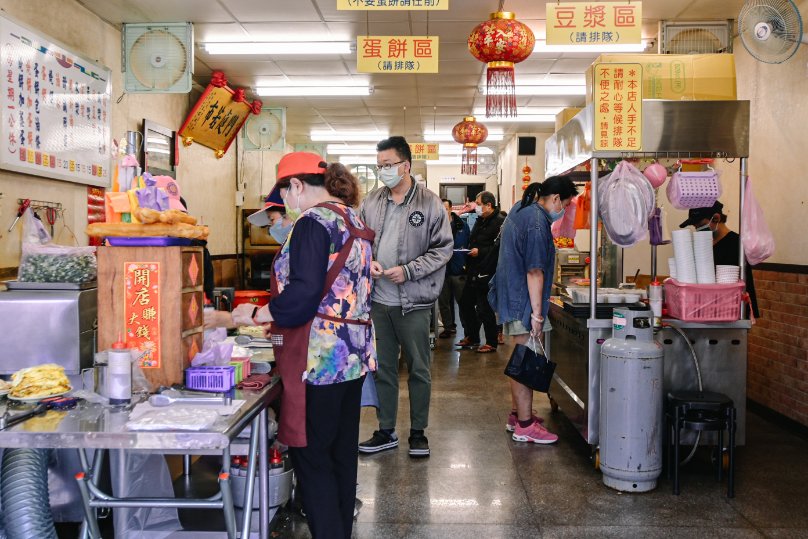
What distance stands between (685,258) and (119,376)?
3252 mm

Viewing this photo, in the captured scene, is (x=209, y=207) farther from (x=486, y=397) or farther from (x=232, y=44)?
(x=486, y=397)

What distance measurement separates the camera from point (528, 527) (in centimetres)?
323

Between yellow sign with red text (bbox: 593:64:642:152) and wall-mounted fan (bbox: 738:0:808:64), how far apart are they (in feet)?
3.02

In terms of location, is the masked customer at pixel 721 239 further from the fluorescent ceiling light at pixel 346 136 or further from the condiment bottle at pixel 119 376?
the fluorescent ceiling light at pixel 346 136

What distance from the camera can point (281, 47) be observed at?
749 centimetres

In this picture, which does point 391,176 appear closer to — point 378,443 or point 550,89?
point 378,443

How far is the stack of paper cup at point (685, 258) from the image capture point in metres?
4.05

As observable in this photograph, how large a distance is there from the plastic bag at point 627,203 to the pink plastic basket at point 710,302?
1.42 feet

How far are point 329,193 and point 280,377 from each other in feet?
2.41

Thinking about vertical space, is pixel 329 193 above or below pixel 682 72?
below

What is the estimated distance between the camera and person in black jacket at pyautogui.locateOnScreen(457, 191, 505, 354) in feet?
25.9

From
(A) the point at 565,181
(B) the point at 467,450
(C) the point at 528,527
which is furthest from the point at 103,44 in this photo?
(C) the point at 528,527

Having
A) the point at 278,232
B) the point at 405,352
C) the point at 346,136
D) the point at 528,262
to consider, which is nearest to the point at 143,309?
the point at 405,352

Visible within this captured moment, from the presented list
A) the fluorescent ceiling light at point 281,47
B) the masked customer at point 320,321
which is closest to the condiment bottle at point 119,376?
the masked customer at point 320,321
